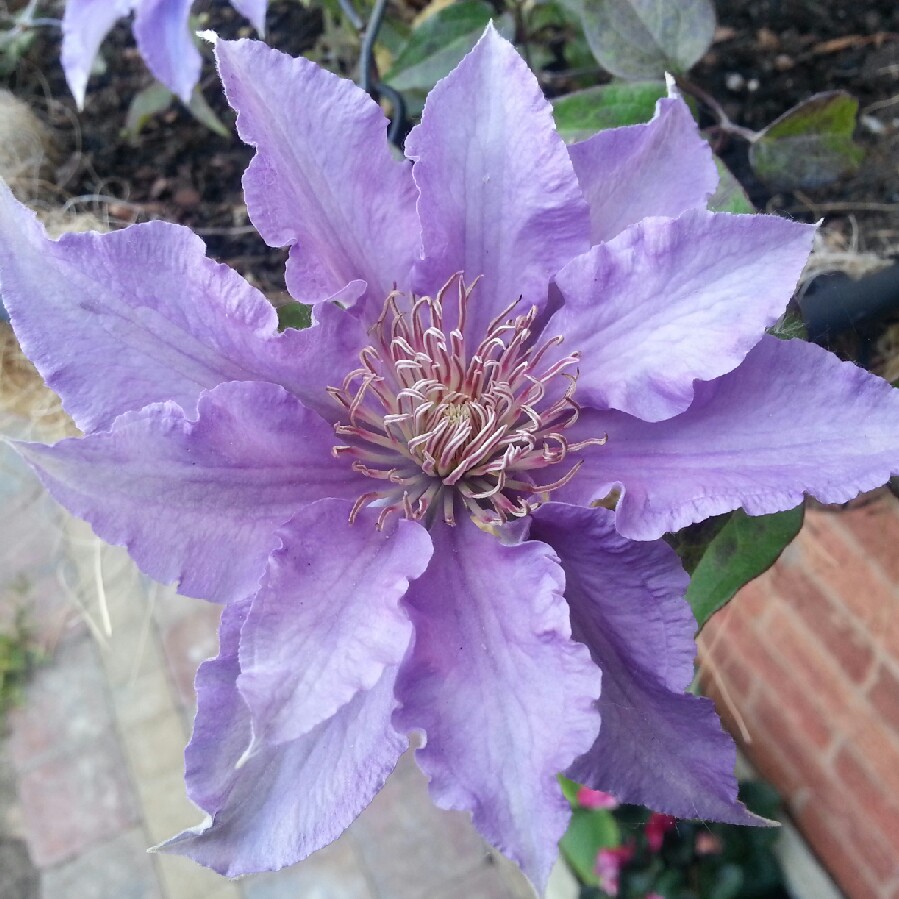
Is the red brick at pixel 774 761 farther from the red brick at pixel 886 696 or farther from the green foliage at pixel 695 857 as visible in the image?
the red brick at pixel 886 696

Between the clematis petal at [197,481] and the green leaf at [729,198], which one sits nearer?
the clematis petal at [197,481]

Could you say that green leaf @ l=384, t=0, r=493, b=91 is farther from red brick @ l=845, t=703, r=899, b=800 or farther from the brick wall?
red brick @ l=845, t=703, r=899, b=800

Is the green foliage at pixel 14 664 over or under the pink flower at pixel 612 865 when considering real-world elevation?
under

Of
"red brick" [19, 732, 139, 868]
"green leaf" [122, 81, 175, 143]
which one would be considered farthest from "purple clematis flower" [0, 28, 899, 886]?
"red brick" [19, 732, 139, 868]

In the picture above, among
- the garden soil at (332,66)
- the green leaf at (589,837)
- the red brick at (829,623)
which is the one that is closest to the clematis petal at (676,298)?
the garden soil at (332,66)

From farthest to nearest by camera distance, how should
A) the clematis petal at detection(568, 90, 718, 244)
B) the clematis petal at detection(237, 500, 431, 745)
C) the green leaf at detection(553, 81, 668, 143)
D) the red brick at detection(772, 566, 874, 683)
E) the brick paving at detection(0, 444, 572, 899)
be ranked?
the brick paving at detection(0, 444, 572, 899)
the red brick at detection(772, 566, 874, 683)
the green leaf at detection(553, 81, 668, 143)
the clematis petal at detection(568, 90, 718, 244)
the clematis petal at detection(237, 500, 431, 745)
